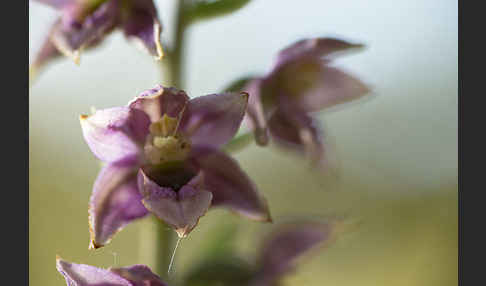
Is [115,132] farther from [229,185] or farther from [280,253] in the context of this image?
[280,253]

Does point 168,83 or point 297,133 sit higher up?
point 168,83

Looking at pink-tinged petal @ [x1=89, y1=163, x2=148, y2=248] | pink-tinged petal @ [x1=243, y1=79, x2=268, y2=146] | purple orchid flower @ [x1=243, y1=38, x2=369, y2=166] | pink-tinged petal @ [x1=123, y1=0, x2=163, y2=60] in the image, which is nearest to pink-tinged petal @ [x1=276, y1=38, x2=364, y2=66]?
purple orchid flower @ [x1=243, y1=38, x2=369, y2=166]

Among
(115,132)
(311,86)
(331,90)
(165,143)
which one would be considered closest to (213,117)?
(165,143)

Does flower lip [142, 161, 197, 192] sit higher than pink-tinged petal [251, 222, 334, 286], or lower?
higher

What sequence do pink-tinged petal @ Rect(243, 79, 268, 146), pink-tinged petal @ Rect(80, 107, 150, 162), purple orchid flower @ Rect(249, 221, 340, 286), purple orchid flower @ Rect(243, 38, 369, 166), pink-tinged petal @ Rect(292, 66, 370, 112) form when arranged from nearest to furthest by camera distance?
pink-tinged petal @ Rect(80, 107, 150, 162), pink-tinged petal @ Rect(243, 79, 268, 146), purple orchid flower @ Rect(243, 38, 369, 166), pink-tinged petal @ Rect(292, 66, 370, 112), purple orchid flower @ Rect(249, 221, 340, 286)

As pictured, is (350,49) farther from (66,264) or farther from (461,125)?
(66,264)

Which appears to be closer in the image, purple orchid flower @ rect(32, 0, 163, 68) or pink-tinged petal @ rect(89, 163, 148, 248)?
pink-tinged petal @ rect(89, 163, 148, 248)

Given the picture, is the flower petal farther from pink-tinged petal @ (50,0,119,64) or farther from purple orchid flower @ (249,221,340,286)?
purple orchid flower @ (249,221,340,286)
